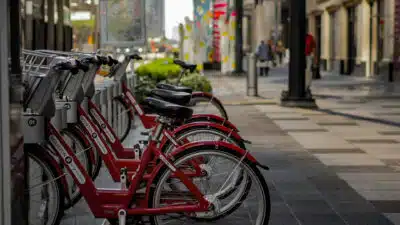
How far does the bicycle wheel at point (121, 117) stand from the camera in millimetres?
9913

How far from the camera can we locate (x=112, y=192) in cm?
546

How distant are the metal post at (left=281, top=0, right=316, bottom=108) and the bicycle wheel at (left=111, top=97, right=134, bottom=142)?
26.4 ft

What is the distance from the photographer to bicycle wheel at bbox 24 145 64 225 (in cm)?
503

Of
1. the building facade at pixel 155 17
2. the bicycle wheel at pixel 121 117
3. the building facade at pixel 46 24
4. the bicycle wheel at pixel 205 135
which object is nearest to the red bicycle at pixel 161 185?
the bicycle wheel at pixel 205 135

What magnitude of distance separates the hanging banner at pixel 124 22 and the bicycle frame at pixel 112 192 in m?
8.49

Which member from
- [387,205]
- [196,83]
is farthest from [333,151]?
[196,83]

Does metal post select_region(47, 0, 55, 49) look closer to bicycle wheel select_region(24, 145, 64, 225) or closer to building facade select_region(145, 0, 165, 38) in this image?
bicycle wheel select_region(24, 145, 64, 225)

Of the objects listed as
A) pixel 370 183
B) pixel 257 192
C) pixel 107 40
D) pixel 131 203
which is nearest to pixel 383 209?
pixel 370 183

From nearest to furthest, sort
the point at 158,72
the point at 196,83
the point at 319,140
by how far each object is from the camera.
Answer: the point at 319,140 < the point at 158,72 < the point at 196,83

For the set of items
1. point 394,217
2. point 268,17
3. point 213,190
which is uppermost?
point 268,17

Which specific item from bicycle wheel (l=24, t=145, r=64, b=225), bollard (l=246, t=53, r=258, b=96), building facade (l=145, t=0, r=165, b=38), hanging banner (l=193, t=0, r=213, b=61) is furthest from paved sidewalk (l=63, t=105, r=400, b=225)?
hanging banner (l=193, t=0, r=213, b=61)

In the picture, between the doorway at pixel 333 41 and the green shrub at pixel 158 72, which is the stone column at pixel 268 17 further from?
the green shrub at pixel 158 72

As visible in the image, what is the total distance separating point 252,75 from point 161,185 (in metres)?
16.8

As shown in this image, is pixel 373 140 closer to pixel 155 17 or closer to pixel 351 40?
pixel 155 17
